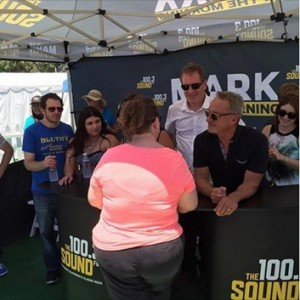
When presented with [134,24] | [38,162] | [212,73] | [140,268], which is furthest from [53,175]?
[212,73]

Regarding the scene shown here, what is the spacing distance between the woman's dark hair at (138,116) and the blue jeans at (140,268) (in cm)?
49

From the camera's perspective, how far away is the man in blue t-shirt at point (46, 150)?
8.61 ft

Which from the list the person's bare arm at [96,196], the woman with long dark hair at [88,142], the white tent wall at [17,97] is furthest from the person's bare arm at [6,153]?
the white tent wall at [17,97]

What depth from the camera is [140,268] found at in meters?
1.53

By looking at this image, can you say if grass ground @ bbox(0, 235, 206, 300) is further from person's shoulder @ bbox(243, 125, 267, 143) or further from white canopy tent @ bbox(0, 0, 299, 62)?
white canopy tent @ bbox(0, 0, 299, 62)

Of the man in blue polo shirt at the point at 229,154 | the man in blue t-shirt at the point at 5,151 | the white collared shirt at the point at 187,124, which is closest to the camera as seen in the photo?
the man in blue polo shirt at the point at 229,154

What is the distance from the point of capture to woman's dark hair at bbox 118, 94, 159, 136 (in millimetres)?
1448

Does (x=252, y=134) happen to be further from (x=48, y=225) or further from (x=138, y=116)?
(x=48, y=225)

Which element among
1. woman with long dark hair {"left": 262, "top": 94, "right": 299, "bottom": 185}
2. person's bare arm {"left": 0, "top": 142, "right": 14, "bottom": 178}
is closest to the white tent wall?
person's bare arm {"left": 0, "top": 142, "right": 14, "bottom": 178}

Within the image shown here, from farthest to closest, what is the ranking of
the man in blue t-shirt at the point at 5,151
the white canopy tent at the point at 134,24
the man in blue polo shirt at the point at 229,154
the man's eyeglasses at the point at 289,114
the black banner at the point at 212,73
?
the black banner at the point at 212,73, the white canopy tent at the point at 134,24, the man in blue t-shirt at the point at 5,151, the man's eyeglasses at the point at 289,114, the man in blue polo shirt at the point at 229,154

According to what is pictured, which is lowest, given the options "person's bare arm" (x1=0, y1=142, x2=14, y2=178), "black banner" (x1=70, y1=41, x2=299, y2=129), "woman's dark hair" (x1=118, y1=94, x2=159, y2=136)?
"person's bare arm" (x1=0, y1=142, x2=14, y2=178)

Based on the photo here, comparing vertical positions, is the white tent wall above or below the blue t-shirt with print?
above

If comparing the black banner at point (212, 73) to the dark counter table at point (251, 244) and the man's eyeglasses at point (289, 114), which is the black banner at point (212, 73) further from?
the dark counter table at point (251, 244)

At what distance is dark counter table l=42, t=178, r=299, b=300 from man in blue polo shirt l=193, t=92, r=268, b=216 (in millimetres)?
83
